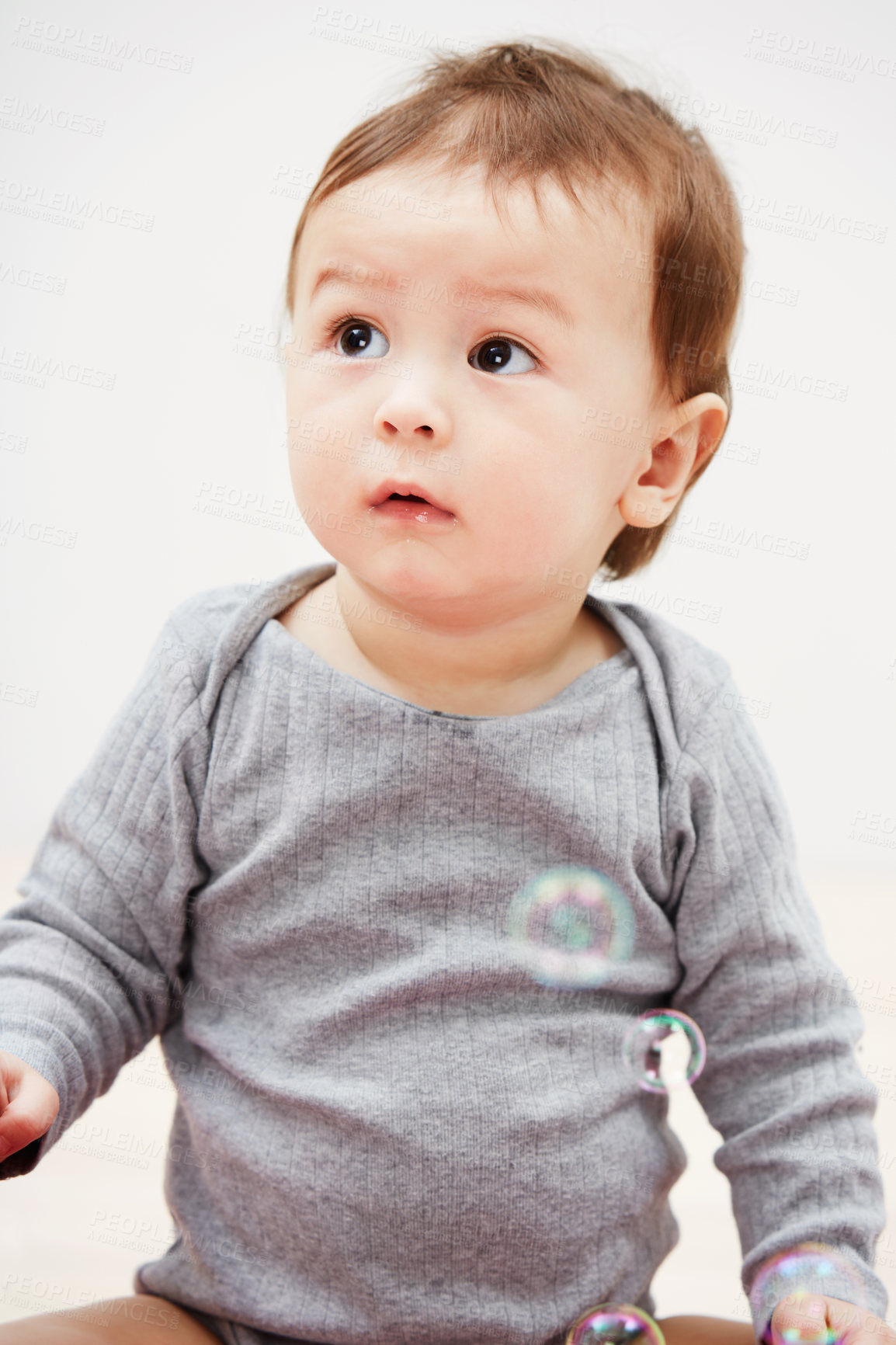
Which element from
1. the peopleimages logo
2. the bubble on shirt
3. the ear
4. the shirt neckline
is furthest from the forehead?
the peopleimages logo

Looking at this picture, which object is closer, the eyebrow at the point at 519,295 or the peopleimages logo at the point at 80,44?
the eyebrow at the point at 519,295

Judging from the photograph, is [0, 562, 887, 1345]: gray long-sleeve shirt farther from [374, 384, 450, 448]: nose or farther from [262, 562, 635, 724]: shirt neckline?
[374, 384, 450, 448]: nose

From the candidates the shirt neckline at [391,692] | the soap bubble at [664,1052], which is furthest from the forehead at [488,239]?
the soap bubble at [664,1052]

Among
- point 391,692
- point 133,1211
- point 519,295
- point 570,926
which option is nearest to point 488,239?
point 519,295

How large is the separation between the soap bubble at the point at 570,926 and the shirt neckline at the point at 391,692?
0.12 meters

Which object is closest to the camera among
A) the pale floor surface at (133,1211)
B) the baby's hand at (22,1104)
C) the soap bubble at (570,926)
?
the baby's hand at (22,1104)

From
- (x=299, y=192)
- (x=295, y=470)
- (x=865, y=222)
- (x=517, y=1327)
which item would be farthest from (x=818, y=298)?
(x=517, y=1327)

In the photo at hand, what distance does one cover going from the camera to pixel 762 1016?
37.5 inches

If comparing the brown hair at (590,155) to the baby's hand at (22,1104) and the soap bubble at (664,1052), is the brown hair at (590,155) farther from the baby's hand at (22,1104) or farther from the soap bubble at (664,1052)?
the baby's hand at (22,1104)

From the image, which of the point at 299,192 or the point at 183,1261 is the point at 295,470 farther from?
the point at 299,192

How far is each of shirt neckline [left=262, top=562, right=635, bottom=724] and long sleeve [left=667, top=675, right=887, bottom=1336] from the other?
0.08 m

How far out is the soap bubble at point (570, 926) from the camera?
90 cm

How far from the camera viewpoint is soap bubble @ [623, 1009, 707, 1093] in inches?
36.5

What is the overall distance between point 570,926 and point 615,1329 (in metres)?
0.26
